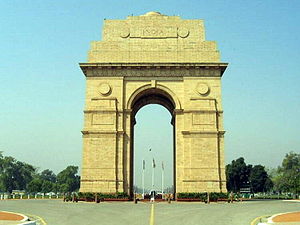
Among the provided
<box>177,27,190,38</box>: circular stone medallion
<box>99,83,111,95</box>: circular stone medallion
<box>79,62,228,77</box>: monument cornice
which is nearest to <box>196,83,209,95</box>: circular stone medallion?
<box>79,62,228,77</box>: monument cornice

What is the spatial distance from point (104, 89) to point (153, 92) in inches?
260

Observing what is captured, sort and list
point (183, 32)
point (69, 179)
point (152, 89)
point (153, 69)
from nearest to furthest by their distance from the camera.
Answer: point (153, 69) < point (152, 89) < point (183, 32) < point (69, 179)

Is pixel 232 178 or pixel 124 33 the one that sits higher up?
pixel 124 33

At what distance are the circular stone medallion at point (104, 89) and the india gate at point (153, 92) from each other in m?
0.12

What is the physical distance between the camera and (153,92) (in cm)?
4919

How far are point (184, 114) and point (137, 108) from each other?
1001 centimetres

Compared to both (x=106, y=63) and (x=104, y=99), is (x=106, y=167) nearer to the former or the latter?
(x=104, y=99)

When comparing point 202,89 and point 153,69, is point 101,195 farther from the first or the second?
→ point 202,89

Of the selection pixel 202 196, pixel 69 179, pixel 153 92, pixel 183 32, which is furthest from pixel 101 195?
pixel 69 179

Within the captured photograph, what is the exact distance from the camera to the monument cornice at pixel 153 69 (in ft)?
152

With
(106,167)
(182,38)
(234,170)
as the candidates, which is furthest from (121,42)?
(234,170)

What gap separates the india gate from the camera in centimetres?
4381

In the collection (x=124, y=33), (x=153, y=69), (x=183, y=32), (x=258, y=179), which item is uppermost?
(x=183, y=32)

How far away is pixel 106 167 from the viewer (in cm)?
4384
